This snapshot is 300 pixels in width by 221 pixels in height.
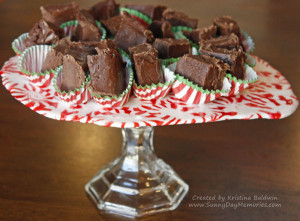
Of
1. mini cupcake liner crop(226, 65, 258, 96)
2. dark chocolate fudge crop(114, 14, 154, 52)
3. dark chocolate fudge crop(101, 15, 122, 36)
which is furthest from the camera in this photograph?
dark chocolate fudge crop(101, 15, 122, 36)

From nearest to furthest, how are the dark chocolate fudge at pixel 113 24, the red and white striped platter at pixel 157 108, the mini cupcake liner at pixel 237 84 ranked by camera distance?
the red and white striped platter at pixel 157 108 < the mini cupcake liner at pixel 237 84 < the dark chocolate fudge at pixel 113 24

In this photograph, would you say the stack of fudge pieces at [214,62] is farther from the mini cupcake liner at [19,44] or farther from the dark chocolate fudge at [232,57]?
the mini cupcake liner at [19,44]

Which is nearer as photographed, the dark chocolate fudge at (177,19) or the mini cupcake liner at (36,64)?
the mini cupcake liner at (36,64)

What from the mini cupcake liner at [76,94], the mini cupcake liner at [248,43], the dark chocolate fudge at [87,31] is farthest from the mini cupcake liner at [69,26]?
the mini cupcake liner at [248,43]

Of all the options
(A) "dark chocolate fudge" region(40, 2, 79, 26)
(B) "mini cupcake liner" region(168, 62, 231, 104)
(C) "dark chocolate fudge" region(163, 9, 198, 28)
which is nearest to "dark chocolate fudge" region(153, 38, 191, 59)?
(B) "mini cupcake liner" region(168, 62, 231, 104)

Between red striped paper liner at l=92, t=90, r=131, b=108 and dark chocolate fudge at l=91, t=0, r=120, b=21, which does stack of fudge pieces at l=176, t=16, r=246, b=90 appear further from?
dark chocolate fudge at l=91, t=0, r=120, b=21

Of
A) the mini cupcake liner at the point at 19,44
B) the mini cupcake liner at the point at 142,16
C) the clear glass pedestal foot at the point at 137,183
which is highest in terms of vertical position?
the mini cupcake liner at the point at 142,16

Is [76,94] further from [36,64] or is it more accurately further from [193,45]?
[193,45]
